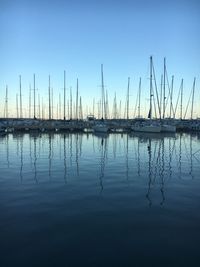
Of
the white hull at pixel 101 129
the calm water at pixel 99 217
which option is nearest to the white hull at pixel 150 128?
the white hull at pixel 101 129

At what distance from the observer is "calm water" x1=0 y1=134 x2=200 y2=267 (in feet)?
29.1

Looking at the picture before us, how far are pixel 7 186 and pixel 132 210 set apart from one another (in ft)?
22.9

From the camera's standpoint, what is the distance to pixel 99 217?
12.0m

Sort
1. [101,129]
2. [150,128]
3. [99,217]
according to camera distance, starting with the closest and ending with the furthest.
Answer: [99,217], [150,128], [101,129]

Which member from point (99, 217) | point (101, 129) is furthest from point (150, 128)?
point (99, 217)

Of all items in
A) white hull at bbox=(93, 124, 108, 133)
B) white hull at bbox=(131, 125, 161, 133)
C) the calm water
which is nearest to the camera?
the calm water

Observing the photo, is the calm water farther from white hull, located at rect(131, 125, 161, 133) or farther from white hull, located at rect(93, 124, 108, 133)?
white hull, located at rect(93, 124, 108, 133)

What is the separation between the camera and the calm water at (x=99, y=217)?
8859 millimetres

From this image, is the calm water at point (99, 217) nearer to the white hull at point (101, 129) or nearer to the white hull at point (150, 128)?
the white hull at point (150, 128)

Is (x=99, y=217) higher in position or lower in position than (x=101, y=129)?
lower

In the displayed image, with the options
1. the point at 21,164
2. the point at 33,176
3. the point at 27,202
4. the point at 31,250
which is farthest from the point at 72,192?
the point at 21,164

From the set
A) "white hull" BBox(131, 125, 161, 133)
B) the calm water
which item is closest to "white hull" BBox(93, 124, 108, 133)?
"white hull" BBox(131, 125, 161, 133)

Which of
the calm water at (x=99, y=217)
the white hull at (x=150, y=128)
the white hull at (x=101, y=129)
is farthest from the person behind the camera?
the white hull at (x=101, y=129)

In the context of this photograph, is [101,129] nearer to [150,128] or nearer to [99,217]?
[150,128]
